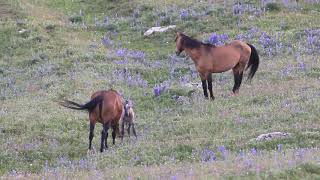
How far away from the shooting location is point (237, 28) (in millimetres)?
27500

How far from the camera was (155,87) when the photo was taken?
19.8m

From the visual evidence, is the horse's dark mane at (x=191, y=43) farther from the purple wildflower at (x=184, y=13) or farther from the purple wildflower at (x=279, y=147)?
the purple wildflower at (x=184, y=13)

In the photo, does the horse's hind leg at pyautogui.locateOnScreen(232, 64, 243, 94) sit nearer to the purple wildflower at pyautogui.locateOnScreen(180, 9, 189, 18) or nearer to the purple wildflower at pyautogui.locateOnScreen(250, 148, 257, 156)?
the purple wildflower at pyautogui.locateOnScreen(250, 148, 257, 156)

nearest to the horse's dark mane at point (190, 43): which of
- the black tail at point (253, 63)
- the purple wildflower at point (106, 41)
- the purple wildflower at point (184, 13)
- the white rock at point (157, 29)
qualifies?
the black tail at point (253, 63)

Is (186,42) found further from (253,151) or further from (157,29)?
(157,29)

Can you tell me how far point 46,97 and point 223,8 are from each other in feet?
41.5

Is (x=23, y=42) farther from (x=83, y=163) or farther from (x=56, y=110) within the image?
(x=83, y=163)

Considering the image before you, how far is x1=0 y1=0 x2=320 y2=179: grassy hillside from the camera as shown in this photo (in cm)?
1207

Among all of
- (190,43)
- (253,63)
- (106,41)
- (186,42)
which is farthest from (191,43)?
(106,41)

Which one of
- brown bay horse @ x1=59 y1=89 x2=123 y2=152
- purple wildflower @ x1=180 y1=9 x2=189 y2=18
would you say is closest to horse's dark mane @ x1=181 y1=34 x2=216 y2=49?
brown bay horse @ x1=59 y1=89 x2=123 y2=152

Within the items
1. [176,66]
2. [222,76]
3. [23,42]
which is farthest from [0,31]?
[222,76]

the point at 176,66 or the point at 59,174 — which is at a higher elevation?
the point at 59,174

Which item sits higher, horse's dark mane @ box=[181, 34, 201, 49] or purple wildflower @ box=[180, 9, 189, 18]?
horse's dark mane @ box=[181, 34, 201, 49]

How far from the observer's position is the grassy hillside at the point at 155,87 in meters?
12.1
